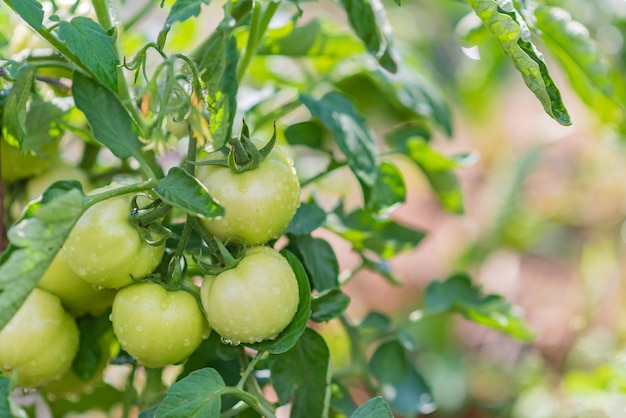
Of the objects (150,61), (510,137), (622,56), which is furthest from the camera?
(510,137)

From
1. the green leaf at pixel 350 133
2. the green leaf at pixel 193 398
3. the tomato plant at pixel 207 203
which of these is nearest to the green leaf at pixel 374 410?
the tomato plant at pixel 207 203

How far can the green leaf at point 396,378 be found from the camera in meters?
0.85

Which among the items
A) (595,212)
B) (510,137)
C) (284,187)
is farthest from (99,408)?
(510,137)

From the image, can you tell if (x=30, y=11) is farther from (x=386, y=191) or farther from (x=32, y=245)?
(x=386, y=191)

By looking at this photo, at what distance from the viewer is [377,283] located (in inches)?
78.0

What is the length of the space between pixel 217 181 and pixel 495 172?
178 cm

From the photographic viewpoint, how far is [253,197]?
54 cm

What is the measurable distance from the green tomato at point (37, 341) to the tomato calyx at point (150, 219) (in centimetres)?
14

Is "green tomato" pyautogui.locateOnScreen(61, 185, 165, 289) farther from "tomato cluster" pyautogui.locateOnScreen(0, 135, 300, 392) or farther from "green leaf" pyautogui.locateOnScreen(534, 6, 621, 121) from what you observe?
"green leaf" pyautogui.locateOnScreen(534, 6, 621, 121)

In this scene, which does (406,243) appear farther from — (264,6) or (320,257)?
(264,6)

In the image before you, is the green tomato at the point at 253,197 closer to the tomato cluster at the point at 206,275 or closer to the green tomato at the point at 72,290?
the tomato cluster at the point at 206,275

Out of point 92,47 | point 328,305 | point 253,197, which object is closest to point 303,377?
point 328,305

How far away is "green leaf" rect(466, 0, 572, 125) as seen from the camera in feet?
1.73

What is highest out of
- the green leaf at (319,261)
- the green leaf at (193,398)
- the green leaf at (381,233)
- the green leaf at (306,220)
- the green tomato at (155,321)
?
the green tomato at (155,321)
